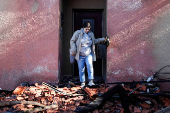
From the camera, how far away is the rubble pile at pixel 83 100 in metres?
3.95

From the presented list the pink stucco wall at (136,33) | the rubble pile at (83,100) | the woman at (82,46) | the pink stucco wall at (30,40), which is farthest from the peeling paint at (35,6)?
the rubble pile at (83,100)

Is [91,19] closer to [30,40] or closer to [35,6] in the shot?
[35,6]

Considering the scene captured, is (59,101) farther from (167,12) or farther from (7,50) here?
(167,12)

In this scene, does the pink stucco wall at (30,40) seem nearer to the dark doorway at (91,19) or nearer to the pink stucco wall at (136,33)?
the dark doorway at (91,19)

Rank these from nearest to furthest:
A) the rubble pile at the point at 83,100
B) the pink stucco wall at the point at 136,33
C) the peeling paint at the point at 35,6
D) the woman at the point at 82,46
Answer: the rubble pile at the point at 83,100 → the woman at the point at 82,46 → the pink stucco wall at the point at 136,33 → the peeling paint at the point at 35,6

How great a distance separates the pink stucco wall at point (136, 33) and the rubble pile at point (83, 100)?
0.75m

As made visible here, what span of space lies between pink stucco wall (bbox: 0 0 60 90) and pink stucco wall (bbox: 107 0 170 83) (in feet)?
6.44

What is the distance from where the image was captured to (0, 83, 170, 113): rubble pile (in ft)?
12.9

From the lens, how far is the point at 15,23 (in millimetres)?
5457

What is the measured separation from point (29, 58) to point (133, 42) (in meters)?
3.50

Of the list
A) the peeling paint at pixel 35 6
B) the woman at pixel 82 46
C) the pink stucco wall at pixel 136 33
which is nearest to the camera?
the woman at pixel 82 46

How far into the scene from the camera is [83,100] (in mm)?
4340

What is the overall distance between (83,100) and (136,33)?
278cm

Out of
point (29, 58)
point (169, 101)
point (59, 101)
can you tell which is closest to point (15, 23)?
point (29, 58)
